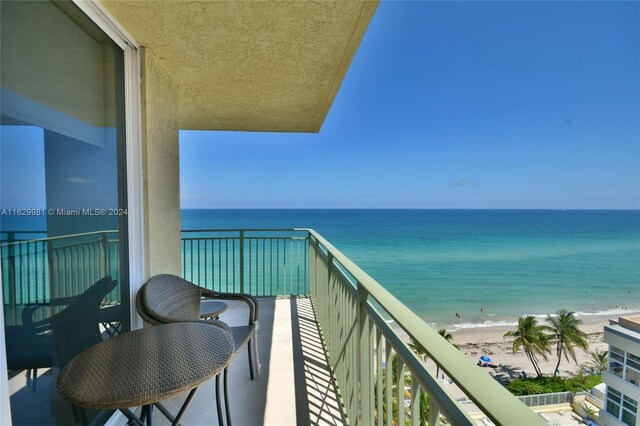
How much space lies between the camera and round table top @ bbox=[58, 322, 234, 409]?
1.00 metres

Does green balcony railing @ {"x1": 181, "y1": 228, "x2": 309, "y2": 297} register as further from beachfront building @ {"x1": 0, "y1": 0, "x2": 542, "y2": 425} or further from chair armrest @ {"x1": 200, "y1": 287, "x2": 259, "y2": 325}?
beachfront building @ {"x1": 0, "y1": 0, "x2": 542, "y2": 425}

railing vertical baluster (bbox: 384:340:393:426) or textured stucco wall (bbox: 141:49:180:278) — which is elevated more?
textured stucco wall (bbox: 141:49:180:278)

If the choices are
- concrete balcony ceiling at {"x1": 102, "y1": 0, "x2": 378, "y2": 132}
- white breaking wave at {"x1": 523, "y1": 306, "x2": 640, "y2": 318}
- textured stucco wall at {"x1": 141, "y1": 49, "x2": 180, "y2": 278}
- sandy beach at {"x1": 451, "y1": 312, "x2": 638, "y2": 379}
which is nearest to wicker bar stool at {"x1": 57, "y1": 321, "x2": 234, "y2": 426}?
textured stucco wall at {"x1": 141, "y1": 49, "x2": 180, "y2": 278}

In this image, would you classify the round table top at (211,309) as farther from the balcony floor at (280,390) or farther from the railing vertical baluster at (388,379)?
the railing vertical baluster at (388,379)

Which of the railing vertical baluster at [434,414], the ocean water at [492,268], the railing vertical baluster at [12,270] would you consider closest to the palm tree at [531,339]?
the ocean water at [492,268]

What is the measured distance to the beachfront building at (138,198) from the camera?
108 cm

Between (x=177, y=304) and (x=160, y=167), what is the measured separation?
1066 millimetres

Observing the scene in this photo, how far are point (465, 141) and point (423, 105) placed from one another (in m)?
7.80

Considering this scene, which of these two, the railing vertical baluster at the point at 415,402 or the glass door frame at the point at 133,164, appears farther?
the glass door frame at the point at 133,164

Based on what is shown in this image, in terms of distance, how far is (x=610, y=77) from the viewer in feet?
104

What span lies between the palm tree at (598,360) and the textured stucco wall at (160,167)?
16349 mm

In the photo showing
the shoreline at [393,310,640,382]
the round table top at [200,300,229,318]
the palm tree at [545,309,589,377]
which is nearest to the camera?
the round table top at [200,300,229,318]

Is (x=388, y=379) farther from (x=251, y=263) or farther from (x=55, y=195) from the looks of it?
(x=251, y=263)

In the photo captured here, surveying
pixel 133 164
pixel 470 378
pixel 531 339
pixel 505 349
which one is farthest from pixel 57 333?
pixel 505 349
